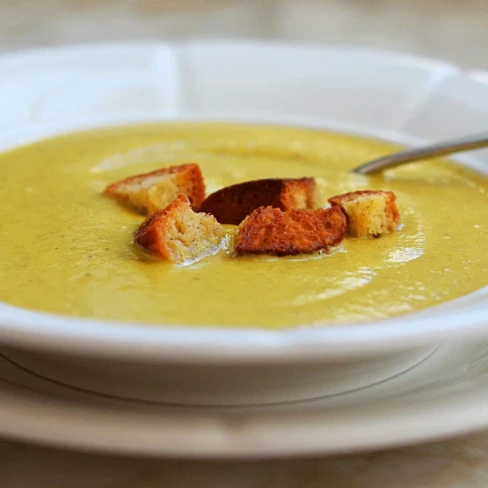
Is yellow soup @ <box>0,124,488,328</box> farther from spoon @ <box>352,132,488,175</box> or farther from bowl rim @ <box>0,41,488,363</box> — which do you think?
bowl rim @ <box>0,41,488,363</box>

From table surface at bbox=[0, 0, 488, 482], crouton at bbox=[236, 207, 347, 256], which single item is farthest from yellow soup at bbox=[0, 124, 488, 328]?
table surface at bbox=[0, 0, 488, 482]

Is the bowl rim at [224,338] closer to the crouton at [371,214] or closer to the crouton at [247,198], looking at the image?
the crouton at [371,214]

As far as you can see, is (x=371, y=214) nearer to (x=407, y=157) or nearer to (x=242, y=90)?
(x=407, y=157)

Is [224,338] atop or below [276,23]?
below

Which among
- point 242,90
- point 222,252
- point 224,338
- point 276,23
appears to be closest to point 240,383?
point 224,338

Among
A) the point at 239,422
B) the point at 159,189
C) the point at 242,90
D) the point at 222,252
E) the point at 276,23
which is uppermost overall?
the point at 276,23

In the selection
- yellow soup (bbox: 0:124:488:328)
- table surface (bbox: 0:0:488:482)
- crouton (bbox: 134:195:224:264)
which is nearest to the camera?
yellow soup (bbox: 0:124:488:328)

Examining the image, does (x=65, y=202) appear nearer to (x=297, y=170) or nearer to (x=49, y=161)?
(x=49, y=161)
